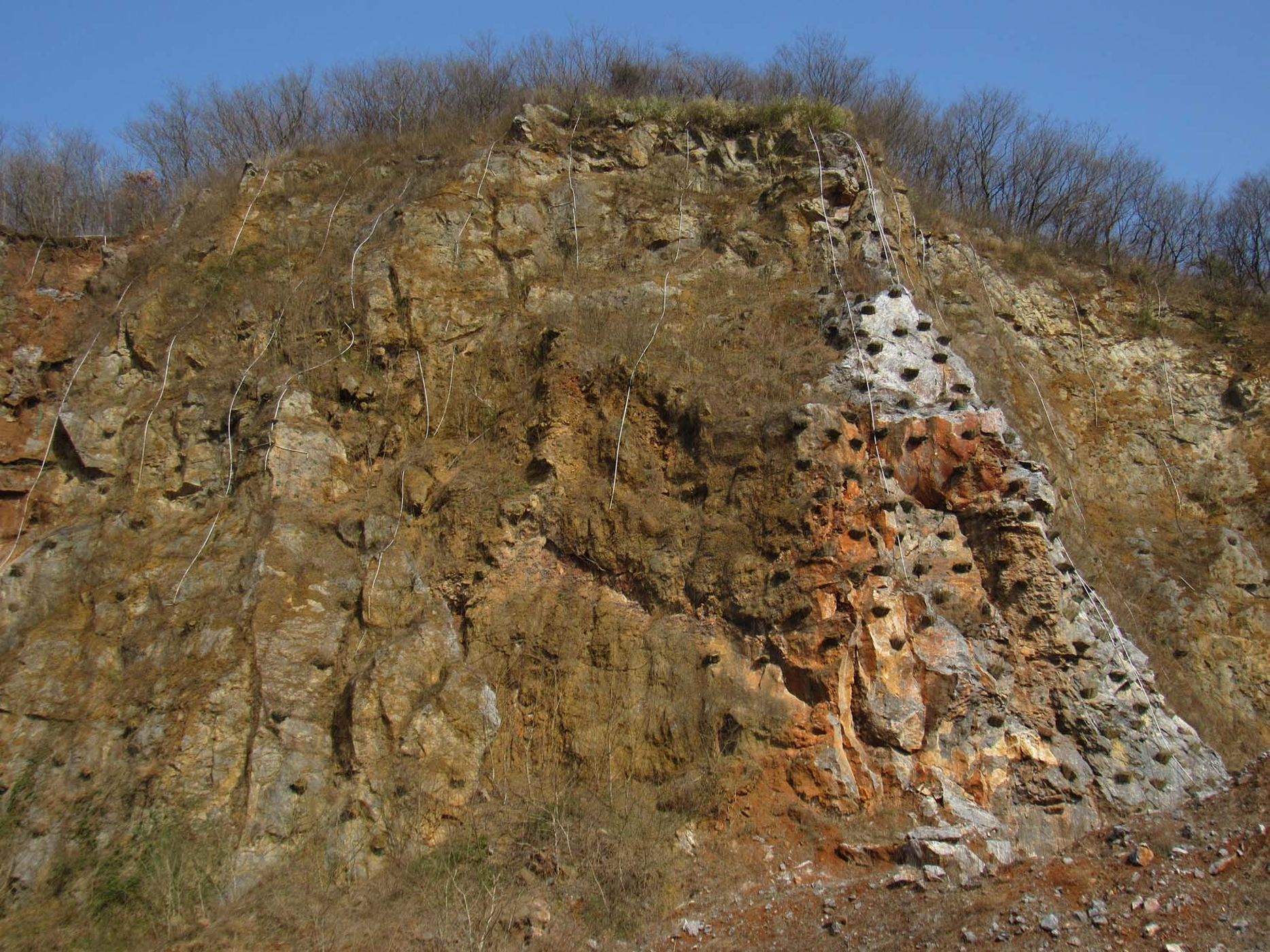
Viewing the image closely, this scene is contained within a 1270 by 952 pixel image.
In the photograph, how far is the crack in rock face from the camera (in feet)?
30.3

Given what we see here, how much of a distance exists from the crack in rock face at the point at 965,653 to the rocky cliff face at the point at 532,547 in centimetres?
4

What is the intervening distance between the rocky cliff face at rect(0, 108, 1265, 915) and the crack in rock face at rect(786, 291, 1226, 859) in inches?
1.6

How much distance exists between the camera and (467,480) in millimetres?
11383

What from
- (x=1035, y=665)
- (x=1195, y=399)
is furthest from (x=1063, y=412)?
(x=1035, y=665)

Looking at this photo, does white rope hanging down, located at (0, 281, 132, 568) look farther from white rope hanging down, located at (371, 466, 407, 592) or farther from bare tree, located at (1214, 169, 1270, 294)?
bare tree, located at (1214, 169, 1270, 294)

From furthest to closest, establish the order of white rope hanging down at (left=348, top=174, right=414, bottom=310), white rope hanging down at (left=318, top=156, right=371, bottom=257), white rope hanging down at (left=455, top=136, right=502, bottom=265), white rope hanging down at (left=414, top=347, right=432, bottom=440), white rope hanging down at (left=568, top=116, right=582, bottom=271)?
white rope hanging down at (left=318, top=156, right=371, bottom=257)
white rope hanging down at (left=568, top=116, right=582, bottom=271)
white rope hanging down at (left=455, top=136, right=502, bottom=265)
white rope hanging down at (left=348, top=174, right=414, bottom=310)
white rope hanging down at (left=414, top=347, right=432, bottom=440)

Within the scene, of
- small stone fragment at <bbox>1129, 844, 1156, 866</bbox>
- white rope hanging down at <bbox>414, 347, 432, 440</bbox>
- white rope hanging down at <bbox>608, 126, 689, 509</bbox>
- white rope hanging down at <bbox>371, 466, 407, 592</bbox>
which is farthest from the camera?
white rope hanging down at <bbox>414, 347, 432, 440</bbox>

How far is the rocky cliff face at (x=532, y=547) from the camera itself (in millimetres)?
9188

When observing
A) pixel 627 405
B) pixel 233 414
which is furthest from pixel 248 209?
pixel 627 405

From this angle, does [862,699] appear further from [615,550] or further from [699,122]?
[699,122]

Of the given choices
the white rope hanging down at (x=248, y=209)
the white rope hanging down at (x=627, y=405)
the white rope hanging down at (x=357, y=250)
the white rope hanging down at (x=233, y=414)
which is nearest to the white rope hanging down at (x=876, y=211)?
the white rope hanging down at (x=627, y=405)

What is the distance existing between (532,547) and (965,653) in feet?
15.7

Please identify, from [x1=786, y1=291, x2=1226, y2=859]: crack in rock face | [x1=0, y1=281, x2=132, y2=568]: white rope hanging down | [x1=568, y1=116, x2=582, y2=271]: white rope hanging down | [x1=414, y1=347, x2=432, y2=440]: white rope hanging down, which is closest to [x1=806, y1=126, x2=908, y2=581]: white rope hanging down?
[x1=786, y1=291, x2=1226, y2=859]: crack in rock face

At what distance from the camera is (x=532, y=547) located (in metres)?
10.8
